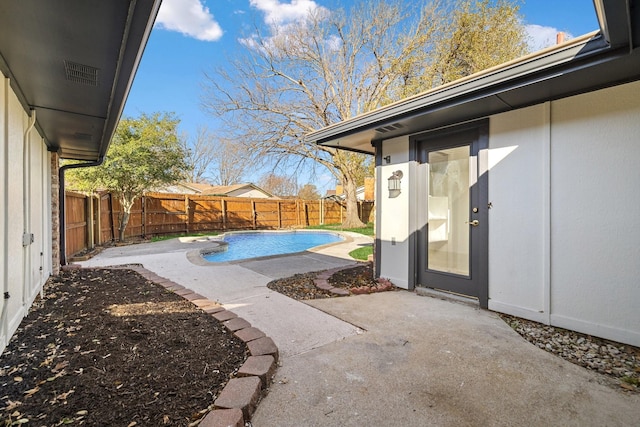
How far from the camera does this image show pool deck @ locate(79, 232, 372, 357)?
9.68 ft

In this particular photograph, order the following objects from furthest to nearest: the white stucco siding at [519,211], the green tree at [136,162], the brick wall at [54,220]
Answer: the green tree at [136,162] → the brick wall at [54,220] → the white stucco siding at [519,211]

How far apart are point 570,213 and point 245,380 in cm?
330

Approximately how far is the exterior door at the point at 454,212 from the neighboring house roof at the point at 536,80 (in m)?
0.30

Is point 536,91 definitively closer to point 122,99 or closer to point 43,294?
point 122,99

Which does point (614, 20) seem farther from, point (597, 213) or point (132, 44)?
point (132, 44)

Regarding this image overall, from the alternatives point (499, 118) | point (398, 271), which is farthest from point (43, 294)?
point (499, 118)

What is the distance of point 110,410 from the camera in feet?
5.85

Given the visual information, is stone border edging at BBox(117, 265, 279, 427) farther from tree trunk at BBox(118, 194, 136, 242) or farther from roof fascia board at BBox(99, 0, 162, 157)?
tree trunk at BBox(118, 194, 136, 242)

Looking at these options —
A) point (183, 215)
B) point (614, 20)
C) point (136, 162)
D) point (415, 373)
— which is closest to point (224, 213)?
point (183, 215)

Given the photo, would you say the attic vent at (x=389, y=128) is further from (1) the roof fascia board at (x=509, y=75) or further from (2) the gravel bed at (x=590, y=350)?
(2) the gravel bed at (x=590, y=350)

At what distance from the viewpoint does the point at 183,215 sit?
554 inches

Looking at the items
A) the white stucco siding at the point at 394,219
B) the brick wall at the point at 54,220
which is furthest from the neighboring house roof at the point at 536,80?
the brick wall at the point at 54,220

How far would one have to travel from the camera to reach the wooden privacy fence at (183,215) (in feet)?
27.9

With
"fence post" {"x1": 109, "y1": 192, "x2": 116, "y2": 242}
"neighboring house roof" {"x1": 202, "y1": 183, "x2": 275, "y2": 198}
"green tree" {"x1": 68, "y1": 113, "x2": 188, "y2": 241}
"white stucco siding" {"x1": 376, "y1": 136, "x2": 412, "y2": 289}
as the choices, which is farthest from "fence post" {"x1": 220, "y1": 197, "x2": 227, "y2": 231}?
"white stucco siding" {"x1": 376, "y1": 136, "x2": 412, "y2": 289}
